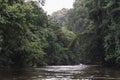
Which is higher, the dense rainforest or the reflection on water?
the dense rainforest

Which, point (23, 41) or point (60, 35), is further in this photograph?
point (60, 35)

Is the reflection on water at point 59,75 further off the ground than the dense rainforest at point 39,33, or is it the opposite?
the dense rainforest at point 39,33

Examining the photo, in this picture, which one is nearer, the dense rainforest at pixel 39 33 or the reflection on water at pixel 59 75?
the reflection on water at pixel 59 75

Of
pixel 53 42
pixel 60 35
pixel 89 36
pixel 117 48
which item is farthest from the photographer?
pixel 60 35

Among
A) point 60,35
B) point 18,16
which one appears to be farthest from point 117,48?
point 60,35

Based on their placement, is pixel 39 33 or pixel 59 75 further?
pixel 39 33

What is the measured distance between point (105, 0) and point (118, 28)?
595 centimetres

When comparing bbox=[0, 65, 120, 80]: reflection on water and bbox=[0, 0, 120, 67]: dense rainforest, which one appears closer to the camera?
bbox=[0, 65, 120, 80]: reflection on water

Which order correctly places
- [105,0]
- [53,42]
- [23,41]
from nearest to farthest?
[23,41] < [105,0] < [53,42]

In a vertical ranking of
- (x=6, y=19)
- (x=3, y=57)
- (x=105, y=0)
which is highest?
(x=105, y=0)

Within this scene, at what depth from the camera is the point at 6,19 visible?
33.3m

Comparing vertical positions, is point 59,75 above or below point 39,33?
below

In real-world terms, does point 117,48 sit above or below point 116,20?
below

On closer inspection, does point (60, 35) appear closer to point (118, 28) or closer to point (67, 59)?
point (67, 59)
